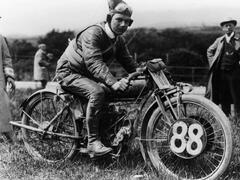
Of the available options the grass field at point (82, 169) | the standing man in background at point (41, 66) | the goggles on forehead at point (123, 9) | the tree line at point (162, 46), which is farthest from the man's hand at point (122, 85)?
the tree line at point (162, 46)

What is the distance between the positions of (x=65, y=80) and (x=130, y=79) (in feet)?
2.81

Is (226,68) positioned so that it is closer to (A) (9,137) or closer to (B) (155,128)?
(A) (9,137)

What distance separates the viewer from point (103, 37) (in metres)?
5.00

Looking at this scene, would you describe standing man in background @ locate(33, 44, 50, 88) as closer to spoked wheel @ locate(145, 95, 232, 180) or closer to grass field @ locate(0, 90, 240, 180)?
grass field @ locate(0, 90, 240, 180)

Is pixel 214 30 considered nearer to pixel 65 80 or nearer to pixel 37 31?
pixel 37 31

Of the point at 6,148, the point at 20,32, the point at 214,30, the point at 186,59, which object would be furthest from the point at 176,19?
the point at 6,148

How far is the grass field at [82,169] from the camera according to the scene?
4688mm

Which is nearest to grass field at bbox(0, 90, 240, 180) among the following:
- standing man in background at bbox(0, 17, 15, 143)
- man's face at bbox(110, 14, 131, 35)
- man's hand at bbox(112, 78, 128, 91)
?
man's hand at bbox(112, 78, 128, 91)

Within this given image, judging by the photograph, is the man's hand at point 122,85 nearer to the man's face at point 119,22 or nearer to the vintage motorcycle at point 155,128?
the vintage motorcycle at point 155,128

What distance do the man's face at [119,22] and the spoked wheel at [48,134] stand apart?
3.54 ft

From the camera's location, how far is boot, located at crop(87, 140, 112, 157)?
4812 mm

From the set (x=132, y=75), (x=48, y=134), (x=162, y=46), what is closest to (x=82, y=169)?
(x=48, y=134)

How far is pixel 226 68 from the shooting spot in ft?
30.8

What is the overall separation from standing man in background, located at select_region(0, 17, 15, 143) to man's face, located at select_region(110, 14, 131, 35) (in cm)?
208
